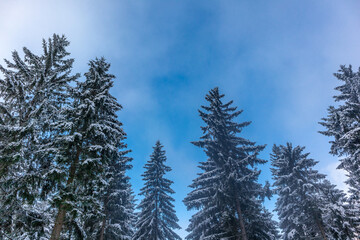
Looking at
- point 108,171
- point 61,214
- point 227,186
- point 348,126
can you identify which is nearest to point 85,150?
point 61,214

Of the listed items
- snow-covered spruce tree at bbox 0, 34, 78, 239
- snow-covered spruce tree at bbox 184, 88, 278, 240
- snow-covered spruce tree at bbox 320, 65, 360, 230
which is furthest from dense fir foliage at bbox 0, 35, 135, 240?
snow-covered spruce tree at bbox 320, 65, 360, 230

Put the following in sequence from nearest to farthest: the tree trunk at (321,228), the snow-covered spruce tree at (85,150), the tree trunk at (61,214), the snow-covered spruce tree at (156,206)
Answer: the tree trunk at (61,214)
the snow-covered spruce tree at (85,150)
the tree trunk at (321,228)
the snow-covered spruce tree at (156,206)

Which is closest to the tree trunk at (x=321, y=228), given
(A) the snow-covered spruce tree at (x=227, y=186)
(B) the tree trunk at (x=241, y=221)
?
(A) the snow-covered spruce tree at (x=227, y=186)

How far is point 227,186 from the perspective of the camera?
14.8m

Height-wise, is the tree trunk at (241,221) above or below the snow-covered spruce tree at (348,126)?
below

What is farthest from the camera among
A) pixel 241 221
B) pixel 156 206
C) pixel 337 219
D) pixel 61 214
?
pixel 156 206

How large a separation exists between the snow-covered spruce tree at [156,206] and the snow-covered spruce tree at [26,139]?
11229mm

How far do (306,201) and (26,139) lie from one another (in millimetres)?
21334

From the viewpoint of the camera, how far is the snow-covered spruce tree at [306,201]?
1442 cm

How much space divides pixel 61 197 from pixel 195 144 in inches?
452

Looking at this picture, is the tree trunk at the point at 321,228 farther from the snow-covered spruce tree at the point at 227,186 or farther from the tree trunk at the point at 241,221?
the tree trunk at the point at 241,221

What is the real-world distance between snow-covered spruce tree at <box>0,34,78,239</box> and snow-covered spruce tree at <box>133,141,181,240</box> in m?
11.2

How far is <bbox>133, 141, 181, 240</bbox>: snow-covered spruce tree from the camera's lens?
1836cm

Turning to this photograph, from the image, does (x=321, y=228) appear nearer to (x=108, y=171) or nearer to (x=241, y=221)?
(x=241, y=221)
